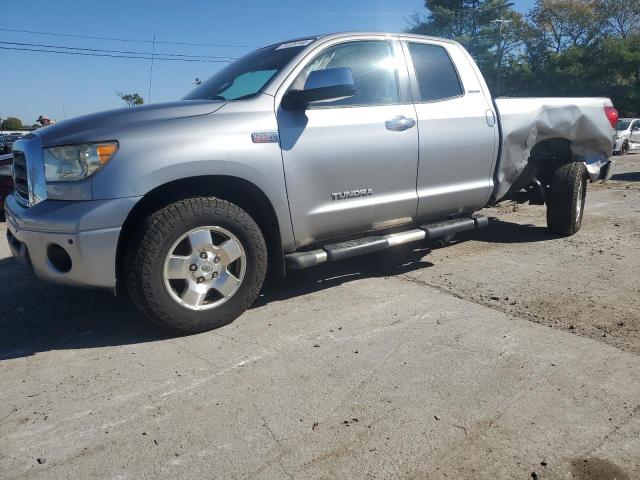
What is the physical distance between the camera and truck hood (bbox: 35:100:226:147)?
3055 mm

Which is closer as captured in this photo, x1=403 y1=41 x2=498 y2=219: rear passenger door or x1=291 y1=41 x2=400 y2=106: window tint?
x1=291 y1=41 x2=400 y2=106: window tint

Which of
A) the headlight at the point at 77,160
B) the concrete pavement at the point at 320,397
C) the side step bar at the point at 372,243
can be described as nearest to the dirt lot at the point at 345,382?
the concrete pavement at the point at 320,397

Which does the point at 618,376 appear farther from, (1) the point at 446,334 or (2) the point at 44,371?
(2) the point at 44,371

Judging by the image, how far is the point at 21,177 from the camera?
11.5ft

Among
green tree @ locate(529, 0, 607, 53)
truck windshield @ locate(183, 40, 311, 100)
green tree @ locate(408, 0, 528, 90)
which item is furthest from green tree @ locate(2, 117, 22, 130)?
truck windshield @ locate(183, 40, 311, 100)

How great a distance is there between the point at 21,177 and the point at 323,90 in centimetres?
206

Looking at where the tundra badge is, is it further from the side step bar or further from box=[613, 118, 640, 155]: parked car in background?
box=[613, 118, 640, 155]: parked car in background

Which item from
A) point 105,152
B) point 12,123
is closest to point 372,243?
point 105,152

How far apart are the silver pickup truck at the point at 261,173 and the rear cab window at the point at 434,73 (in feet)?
0.04

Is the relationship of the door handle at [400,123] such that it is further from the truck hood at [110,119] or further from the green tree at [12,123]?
the green tree at [12,123]

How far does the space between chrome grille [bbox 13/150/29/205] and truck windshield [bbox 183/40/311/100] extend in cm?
139

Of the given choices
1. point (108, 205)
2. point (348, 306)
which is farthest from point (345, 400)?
point (108, 205)

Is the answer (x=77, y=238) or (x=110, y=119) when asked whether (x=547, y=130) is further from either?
(x=77, y=238)

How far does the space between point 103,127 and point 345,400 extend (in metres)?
2.04
